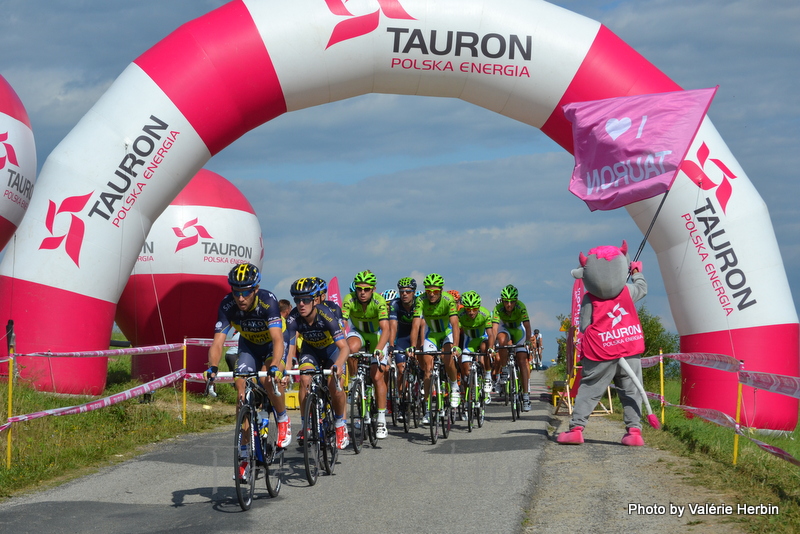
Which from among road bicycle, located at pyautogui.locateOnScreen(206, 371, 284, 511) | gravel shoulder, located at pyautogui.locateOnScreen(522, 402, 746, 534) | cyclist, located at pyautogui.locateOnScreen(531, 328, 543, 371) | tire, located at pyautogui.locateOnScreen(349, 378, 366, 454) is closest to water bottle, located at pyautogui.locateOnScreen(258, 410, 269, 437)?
road bicycle, located at pyautogui.locateOnScreen(206, 371, 284, 511)

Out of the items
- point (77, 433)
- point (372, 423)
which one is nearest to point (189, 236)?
point (77, 433)

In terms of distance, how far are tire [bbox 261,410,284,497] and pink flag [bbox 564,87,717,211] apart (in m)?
6.26

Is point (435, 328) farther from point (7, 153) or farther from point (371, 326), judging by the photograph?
point (7, 153)

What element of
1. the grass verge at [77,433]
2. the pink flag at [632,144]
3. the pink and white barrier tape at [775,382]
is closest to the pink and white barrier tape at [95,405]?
the grass verge at [77,433]

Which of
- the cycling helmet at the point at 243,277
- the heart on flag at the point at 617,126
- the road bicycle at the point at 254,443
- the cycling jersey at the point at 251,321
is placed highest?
the heart on flag at the point at 617,126

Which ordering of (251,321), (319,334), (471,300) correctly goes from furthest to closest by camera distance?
(471,300) → (319,334) → (251,321)

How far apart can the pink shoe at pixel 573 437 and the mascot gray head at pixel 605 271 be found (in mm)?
1675

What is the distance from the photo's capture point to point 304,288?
8.64 metres

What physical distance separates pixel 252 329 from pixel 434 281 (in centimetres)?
479

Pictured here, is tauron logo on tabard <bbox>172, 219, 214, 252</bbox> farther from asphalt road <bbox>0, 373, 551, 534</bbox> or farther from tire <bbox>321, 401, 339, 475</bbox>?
tire <bbox>321, 401, 339, 475</bbox>

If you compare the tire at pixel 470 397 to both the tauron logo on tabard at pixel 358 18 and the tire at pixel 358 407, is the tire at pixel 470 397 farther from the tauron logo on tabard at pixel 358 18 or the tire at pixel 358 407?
the tauron logo on tabard at pixel 358 18

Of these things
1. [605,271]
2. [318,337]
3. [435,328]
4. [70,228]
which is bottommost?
[318,337]

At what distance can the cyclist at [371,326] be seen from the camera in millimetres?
10773

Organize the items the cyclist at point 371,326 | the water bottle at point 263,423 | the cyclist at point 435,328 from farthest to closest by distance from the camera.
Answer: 1. the cyclist at point 435,328
2. the cyclist at point 371,326
3. the water bottle at point 263,423
